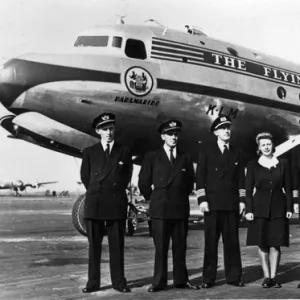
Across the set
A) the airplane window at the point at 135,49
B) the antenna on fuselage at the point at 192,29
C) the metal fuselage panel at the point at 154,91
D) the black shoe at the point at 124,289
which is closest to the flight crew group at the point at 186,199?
the black shoe at the point at 124,289

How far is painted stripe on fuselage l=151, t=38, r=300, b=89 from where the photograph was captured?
10.3 m

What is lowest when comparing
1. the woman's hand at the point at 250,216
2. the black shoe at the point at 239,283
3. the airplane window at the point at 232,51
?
the black shoe at the point at 239,283

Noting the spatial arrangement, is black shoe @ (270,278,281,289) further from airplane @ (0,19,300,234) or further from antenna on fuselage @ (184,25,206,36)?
antenna on fuselage @ (184,25,206,36)

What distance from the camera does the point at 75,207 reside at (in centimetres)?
1084

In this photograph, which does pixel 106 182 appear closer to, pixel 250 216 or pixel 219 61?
pixel 250 216

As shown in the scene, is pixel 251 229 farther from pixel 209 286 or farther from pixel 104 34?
pixel 104 34

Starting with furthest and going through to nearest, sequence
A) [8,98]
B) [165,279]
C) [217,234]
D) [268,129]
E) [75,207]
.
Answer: [268,129]
[75,207]
[8,98]
[217,234]
[165,279]

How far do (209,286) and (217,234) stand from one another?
0.65 m

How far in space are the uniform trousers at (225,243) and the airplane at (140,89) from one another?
386 cm

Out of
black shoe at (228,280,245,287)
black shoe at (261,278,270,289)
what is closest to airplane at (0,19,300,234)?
black shoe at (228,280,245,287)

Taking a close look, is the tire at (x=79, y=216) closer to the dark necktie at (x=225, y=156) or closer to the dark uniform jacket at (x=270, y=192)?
the dark necktie at (x=225, y=156)

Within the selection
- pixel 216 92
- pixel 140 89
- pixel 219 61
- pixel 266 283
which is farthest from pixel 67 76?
pixel 266 283

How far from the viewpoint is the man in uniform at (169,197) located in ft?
20.0

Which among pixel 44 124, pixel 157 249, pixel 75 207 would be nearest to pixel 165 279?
pixel 157 249
